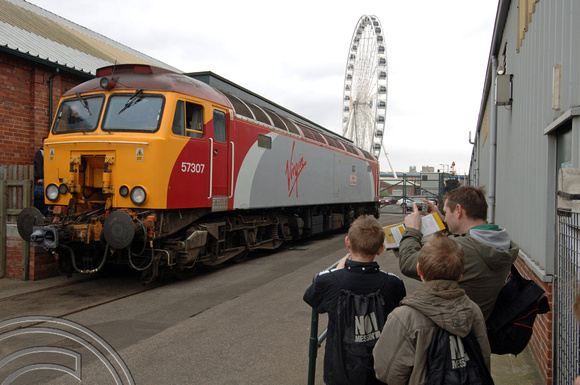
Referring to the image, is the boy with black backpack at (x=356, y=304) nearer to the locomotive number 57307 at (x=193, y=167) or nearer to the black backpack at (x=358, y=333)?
the black backpack at (x=358, y=333)

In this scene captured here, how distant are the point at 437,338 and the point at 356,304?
1.70 feet

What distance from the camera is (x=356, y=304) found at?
2410 mm

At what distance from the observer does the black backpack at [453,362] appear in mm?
1977

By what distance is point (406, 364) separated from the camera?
202cm

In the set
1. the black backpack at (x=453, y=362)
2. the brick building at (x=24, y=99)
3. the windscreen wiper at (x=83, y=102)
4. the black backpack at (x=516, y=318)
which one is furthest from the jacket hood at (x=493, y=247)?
the brick building at (x=24, y=99)

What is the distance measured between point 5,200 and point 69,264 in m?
1.75

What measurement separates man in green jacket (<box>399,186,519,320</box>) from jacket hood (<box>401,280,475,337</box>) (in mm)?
407

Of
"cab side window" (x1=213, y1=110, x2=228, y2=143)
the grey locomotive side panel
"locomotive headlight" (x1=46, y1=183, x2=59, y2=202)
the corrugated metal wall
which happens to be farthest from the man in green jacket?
the grey locomotive side panel

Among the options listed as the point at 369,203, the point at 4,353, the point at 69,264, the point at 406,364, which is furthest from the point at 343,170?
the point at 406,364

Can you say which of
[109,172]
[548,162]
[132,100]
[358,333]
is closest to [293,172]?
[132,100]

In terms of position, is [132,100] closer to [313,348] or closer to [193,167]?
[193,167]

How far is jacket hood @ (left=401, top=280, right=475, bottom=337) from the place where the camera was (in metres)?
1.98

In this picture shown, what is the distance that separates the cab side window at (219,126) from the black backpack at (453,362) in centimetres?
656

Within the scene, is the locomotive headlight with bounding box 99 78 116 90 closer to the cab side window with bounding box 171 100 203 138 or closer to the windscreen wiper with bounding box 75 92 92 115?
the windscreen wiper with bounding box 75 92 92 115
